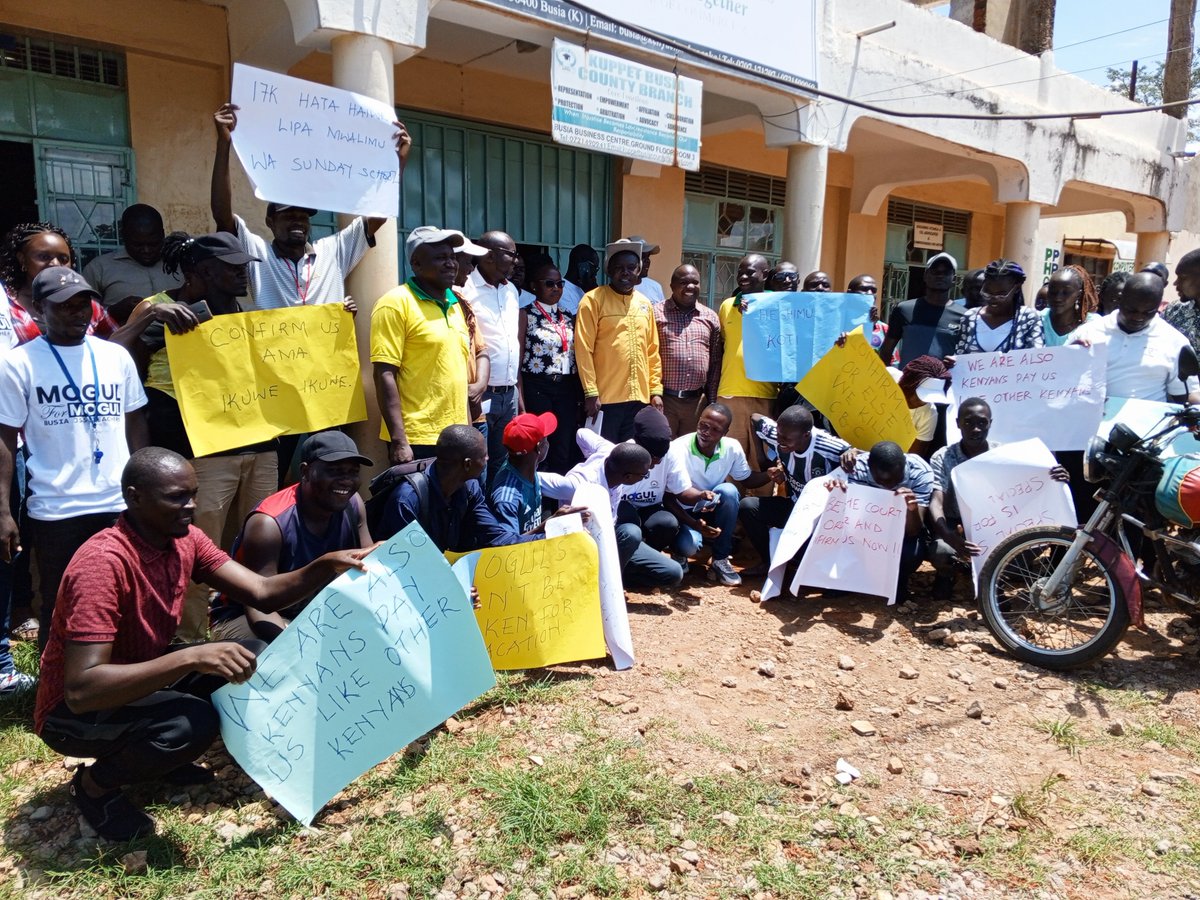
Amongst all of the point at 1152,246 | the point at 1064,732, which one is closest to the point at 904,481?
the point at 1064,732

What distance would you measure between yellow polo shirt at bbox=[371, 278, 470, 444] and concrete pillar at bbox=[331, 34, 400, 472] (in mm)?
716

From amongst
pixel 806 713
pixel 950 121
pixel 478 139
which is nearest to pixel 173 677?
pixel 806 713

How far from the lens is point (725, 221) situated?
982 cm

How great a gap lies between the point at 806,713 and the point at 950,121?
7.37 m

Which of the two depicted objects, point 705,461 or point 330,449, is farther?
point 705,461

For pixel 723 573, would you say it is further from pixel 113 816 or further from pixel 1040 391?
pixel 113 816

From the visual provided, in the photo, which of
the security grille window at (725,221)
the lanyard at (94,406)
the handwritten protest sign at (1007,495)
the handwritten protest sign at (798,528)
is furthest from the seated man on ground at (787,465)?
the security grille window at (725,221)

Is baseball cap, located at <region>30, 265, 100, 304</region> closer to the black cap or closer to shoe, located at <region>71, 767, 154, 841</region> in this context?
shoe, located at <region>71, 767, 154, 841</region>

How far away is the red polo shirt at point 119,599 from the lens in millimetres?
2279

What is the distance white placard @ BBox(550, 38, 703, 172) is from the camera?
18.1ft

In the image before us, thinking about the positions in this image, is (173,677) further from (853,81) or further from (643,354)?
(853,81)

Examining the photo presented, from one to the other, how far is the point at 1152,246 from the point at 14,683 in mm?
14428

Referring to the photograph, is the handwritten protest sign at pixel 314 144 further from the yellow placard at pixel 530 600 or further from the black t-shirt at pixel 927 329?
the black t-shirt at pixel 927 329

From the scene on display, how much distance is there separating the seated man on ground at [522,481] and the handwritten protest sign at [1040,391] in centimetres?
238
